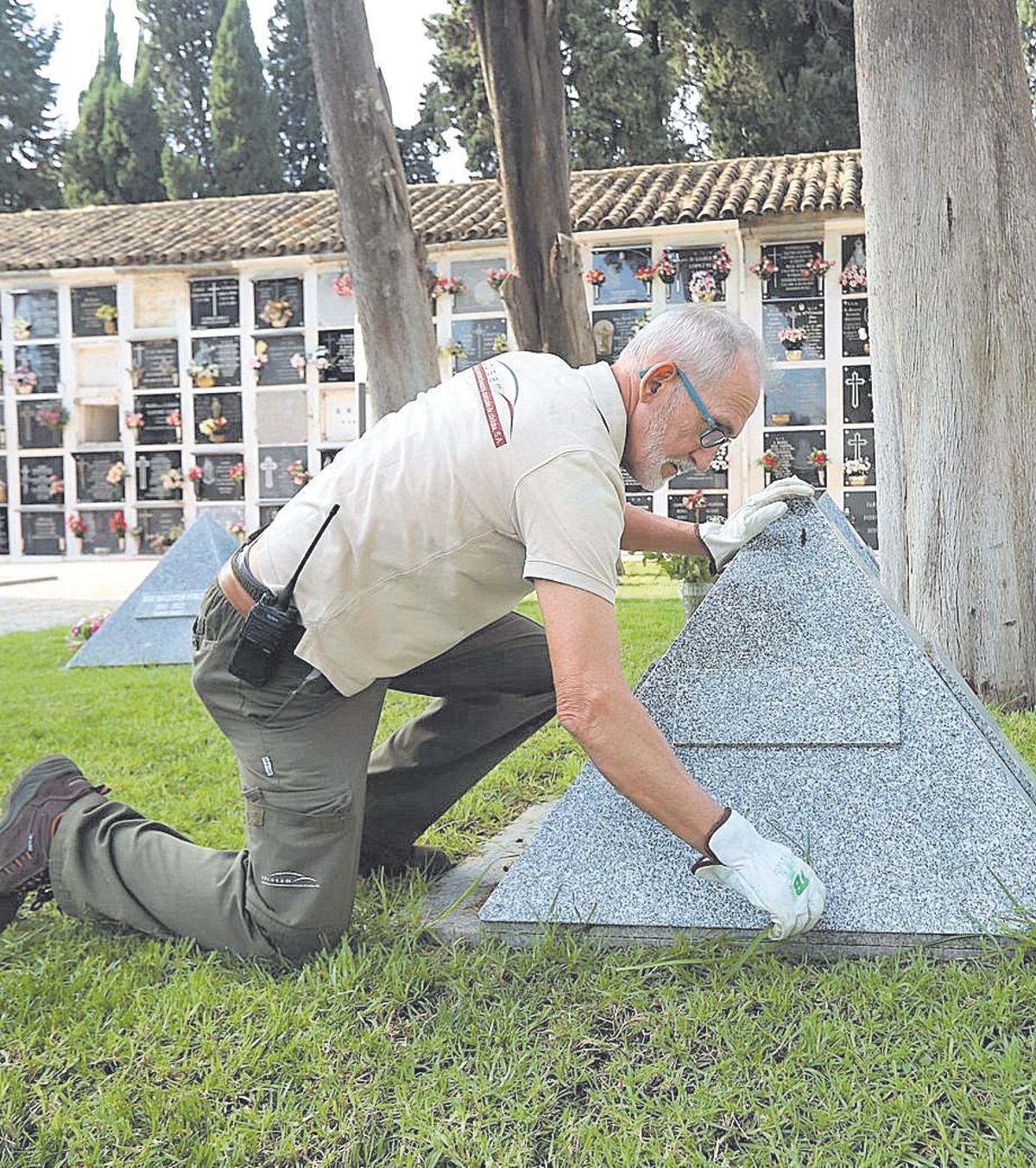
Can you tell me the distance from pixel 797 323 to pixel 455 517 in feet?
38.9

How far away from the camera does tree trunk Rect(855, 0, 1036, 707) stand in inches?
155

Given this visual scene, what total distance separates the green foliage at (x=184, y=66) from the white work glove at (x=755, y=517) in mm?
23594

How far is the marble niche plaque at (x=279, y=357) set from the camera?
570 inches

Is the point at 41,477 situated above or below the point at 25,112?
below

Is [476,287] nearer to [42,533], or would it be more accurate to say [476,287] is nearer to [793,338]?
[793,338]

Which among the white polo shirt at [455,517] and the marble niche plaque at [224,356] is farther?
the marble niche plaque at [224,356]

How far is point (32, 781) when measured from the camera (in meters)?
2.39

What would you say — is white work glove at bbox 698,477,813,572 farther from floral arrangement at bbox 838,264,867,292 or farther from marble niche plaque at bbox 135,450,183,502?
marble niche plaque at bbox 135,450,183,502

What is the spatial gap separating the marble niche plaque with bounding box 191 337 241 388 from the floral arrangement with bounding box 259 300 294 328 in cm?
52

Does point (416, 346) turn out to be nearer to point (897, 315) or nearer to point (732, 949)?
point (897, 315)

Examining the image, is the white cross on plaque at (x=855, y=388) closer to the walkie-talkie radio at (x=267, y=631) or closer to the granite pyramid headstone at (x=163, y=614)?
the granite pyramid headstone at (x=163, y=614)

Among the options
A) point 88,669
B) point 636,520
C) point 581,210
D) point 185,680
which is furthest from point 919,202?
point 581,210


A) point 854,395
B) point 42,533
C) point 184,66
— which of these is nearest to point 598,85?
point 854,395

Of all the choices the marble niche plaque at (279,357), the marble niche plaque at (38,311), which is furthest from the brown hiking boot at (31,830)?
the marble niche plaque at (38,311)
